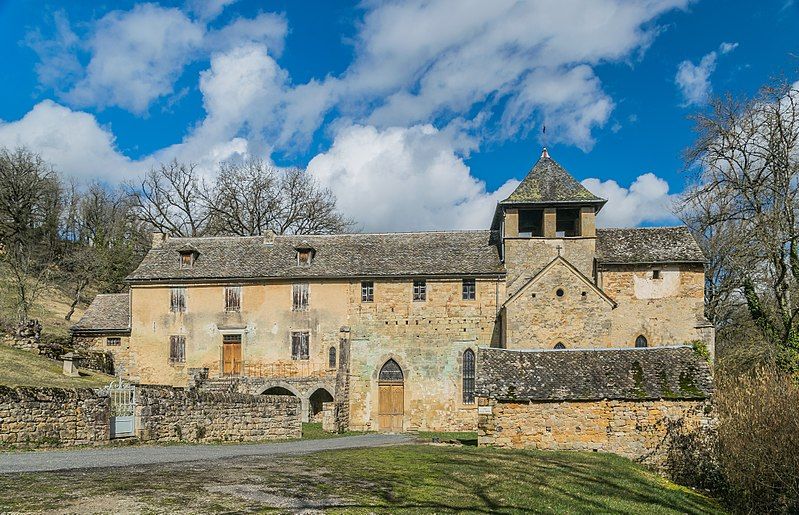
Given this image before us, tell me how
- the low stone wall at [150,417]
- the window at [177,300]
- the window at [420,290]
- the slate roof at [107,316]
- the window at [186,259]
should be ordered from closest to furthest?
the low stone wall at [150,417]
the window at [420,290]
the window at [177,300]
the window at [186,259]
the slate roof at [107,316]

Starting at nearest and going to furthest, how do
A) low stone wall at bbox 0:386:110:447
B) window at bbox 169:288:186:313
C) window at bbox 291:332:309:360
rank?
low stone wall at bbox 0:386:110:447, window at bbox 291:332:309:360, window at bbox 169:288:186:313

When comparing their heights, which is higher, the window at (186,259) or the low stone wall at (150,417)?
the window at (186,259)

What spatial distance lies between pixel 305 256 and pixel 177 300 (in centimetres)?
699

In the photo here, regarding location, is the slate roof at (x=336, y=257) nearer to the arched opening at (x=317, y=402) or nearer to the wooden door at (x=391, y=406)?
the wooden door at (x=391, y=406)

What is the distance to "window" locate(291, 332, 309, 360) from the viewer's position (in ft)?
112

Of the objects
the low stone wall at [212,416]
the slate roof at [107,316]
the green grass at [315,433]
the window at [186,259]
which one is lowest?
the green grass at [315,433]

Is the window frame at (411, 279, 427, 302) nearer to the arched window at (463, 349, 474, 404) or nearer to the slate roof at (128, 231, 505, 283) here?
the slate roof at (128, 231, 505, 283)

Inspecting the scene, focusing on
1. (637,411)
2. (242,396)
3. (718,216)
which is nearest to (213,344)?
(242,396)

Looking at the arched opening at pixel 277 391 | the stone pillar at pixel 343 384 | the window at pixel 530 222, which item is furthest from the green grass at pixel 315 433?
the window at pixel 530 222

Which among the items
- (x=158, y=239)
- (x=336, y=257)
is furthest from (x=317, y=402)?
(x=158, y=239)

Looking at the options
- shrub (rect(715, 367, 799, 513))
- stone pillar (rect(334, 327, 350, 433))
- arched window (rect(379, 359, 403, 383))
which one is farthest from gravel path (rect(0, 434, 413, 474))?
arched window (rect(379, 359, 403, 383))

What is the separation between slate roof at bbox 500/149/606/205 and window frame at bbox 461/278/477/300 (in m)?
4.14

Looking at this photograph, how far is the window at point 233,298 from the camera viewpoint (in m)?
35.0

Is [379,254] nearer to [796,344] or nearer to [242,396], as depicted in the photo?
[242,396]
